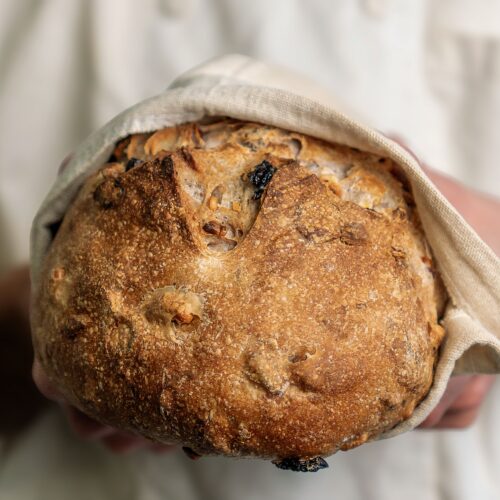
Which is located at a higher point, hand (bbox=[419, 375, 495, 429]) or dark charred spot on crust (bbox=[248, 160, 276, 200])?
dark charred spot on crust (bbox=[248, 160, 276, 200])

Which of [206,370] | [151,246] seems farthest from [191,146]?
[206,370]


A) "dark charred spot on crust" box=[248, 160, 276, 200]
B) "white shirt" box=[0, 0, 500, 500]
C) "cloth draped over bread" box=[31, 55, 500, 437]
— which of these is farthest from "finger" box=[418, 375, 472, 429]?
"dark charred spot on crust" box=[248, 160, 276, 200]

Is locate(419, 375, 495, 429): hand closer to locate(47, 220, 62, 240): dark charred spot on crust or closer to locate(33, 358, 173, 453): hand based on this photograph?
locate(33, 358, 173, 453): hand

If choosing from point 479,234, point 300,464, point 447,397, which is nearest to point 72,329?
point 300,464

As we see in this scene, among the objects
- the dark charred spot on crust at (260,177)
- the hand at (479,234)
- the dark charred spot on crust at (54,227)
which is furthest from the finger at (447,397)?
the dark charred spot on crust at (54,227)

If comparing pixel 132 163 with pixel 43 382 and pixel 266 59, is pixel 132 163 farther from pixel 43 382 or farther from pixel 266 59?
pixel 266 59

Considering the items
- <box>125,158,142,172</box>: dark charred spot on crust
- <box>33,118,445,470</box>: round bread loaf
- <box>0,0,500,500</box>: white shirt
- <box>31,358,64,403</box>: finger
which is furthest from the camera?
<box>0,0,500,500</box>: white shirt

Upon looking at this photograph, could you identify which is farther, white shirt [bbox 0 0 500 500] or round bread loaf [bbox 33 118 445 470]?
white shirt [bbox 0 0 500 500]
